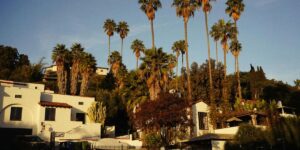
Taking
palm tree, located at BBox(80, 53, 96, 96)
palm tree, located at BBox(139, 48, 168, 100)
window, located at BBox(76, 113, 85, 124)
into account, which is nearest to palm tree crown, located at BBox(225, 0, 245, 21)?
palm tree, located at BBox(139, 48, 168, 100)

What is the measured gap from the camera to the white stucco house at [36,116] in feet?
141

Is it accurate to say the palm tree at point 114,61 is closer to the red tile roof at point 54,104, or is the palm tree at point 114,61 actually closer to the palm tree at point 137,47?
the palm tree at point 137,47

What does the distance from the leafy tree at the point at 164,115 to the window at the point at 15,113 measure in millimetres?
16639

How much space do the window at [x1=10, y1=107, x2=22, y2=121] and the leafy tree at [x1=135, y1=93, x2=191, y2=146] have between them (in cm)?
1664

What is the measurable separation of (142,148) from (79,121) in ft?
40.9

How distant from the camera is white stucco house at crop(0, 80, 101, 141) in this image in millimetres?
42875

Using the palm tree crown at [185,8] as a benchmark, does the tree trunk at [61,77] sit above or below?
below

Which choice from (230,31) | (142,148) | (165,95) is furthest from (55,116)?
(230,31)

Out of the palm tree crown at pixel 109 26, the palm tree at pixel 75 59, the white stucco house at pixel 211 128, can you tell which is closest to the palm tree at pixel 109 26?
the palm tree crown at pixel 109 26

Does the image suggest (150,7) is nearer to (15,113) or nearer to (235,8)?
(235,8)

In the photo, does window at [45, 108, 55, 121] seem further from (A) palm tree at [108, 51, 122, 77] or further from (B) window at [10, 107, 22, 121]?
(A) palm tree at [108, 51, 122, 77]

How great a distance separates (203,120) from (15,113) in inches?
1023

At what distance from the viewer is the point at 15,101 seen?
43.7m

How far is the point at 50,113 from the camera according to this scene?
4509 cm
